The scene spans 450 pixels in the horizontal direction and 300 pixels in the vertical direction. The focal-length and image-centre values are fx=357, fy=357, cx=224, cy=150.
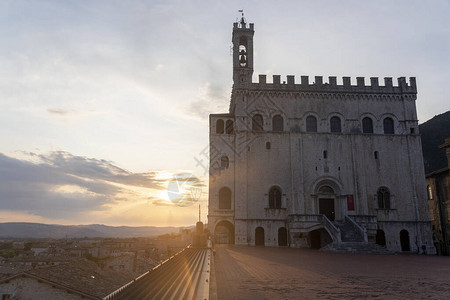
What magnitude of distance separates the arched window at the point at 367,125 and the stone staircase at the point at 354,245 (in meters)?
10.9

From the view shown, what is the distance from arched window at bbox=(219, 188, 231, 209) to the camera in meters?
35.6

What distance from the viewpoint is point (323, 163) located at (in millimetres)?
36094

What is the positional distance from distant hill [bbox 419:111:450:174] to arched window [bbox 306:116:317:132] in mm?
38882

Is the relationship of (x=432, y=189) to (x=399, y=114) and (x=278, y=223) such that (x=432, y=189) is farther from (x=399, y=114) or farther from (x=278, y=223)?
(x=278, y=223)

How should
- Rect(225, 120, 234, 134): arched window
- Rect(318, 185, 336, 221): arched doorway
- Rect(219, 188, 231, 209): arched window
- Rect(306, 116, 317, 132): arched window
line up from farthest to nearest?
Rect(225, 120, 234, 134): arched window < Rect(306, 116, 317, 132): arched window < Rect(219, 188, 231, 209): arched window < Rect(318, 185, 336, 221): arched doorway

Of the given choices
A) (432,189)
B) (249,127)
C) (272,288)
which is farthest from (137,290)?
(432,189)

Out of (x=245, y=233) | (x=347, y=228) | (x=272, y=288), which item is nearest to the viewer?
(x=272, y=288)

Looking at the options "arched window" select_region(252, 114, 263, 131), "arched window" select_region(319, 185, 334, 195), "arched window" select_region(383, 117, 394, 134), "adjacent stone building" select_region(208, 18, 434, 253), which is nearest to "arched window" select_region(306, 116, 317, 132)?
"adjacent stone building" select_region(208, 18, 434, 253)

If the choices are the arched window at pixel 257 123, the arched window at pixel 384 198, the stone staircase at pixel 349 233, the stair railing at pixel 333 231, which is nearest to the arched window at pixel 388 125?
the arched window at pixel 384 198

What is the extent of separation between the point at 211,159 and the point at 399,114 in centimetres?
2031

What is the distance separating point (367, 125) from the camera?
123 ft

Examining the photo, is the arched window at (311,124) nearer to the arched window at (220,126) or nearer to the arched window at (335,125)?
the arched window at (335,125)

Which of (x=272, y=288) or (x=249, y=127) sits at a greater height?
(x=249, y=127)

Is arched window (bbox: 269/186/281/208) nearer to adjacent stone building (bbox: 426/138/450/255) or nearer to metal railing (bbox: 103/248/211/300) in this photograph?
adjacent stone building (bbox: 426/138/450/255)
